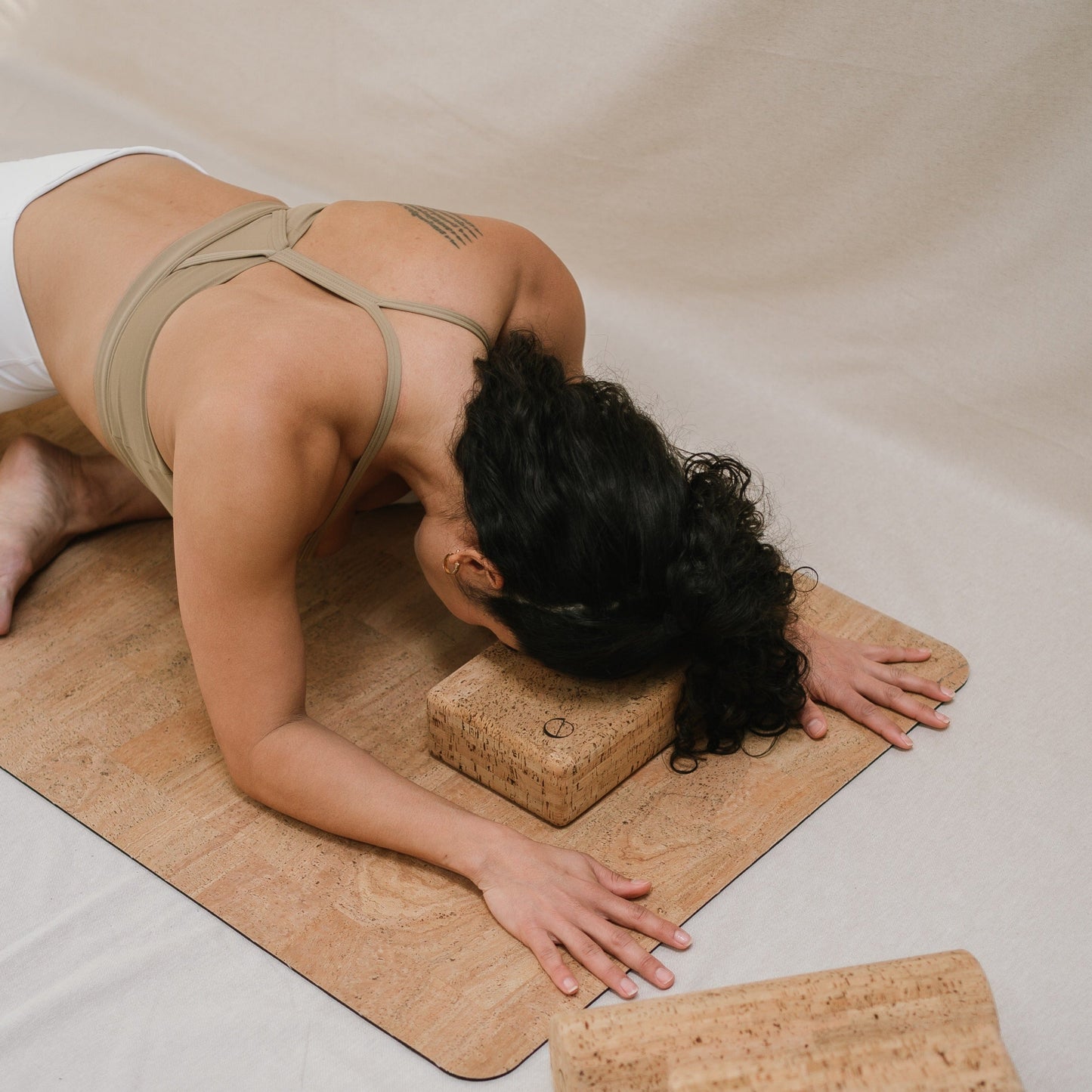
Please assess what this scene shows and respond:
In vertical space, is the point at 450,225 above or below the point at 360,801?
above

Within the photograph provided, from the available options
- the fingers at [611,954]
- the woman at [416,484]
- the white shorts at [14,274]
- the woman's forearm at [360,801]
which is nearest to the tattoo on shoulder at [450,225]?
the woman at [416,484]

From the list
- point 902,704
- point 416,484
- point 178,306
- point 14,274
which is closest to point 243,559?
point 416,484

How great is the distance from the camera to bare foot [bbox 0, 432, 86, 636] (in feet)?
6.85

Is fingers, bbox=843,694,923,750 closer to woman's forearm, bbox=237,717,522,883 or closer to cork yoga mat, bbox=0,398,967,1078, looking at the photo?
cork yoga mat, bbox=0,398,967,1078

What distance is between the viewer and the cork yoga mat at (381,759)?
1.56 meters

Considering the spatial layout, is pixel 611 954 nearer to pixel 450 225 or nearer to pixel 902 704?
pixel 902 704

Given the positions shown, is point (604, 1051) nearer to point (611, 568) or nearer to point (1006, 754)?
point (611, 568)

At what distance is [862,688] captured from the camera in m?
1.96

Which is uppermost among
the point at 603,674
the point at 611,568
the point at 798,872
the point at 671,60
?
the point at 671,60

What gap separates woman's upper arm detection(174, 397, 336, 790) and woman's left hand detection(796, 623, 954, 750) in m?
0.72

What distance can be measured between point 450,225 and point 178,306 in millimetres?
385

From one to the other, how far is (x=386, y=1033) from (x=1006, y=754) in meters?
0.95

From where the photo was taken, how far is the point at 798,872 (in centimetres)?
172

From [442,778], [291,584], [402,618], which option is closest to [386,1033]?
[442,778]
